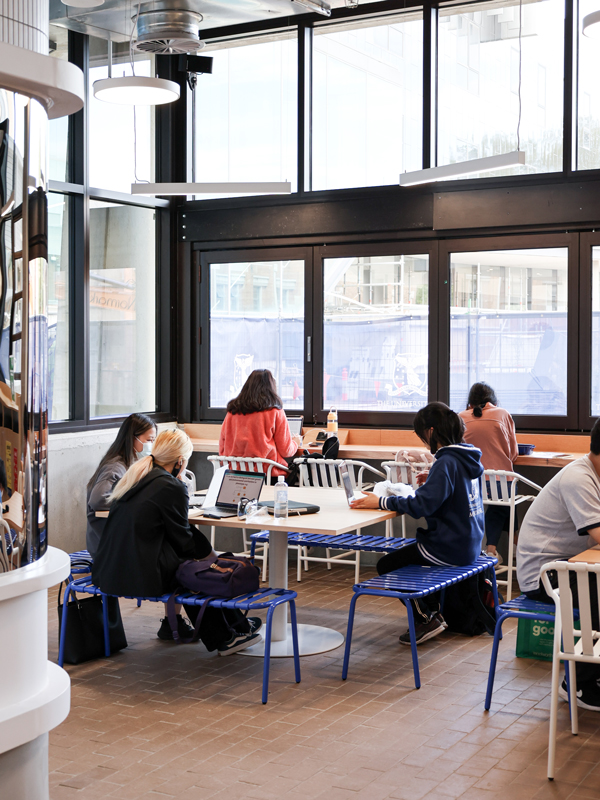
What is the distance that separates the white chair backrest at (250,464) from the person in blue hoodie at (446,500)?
1599mm

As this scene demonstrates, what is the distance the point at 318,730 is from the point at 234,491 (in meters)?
1.51

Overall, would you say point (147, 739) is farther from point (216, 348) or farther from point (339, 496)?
point (216, 348)

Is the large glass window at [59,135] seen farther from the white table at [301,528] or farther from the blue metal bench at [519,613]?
the blue metal bench at [519,613]

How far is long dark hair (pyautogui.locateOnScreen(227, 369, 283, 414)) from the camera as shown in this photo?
683cm

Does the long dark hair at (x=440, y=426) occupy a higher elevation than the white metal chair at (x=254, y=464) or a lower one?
higher

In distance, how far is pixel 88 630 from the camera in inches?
193

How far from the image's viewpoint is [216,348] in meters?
8.62

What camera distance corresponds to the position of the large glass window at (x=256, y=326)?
27.1 ft

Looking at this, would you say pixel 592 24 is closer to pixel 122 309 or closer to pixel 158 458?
pixel 158 458

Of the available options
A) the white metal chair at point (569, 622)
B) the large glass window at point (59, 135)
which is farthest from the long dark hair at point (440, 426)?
the large glass window at point (59, 135)

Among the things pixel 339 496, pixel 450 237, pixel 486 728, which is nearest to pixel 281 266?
pixel 450 237

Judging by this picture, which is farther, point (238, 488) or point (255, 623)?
point (255, 623)

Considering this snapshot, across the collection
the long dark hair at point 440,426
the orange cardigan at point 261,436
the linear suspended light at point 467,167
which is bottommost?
the orange cardigan at point 261,436

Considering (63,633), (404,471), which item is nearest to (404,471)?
(404,471)
